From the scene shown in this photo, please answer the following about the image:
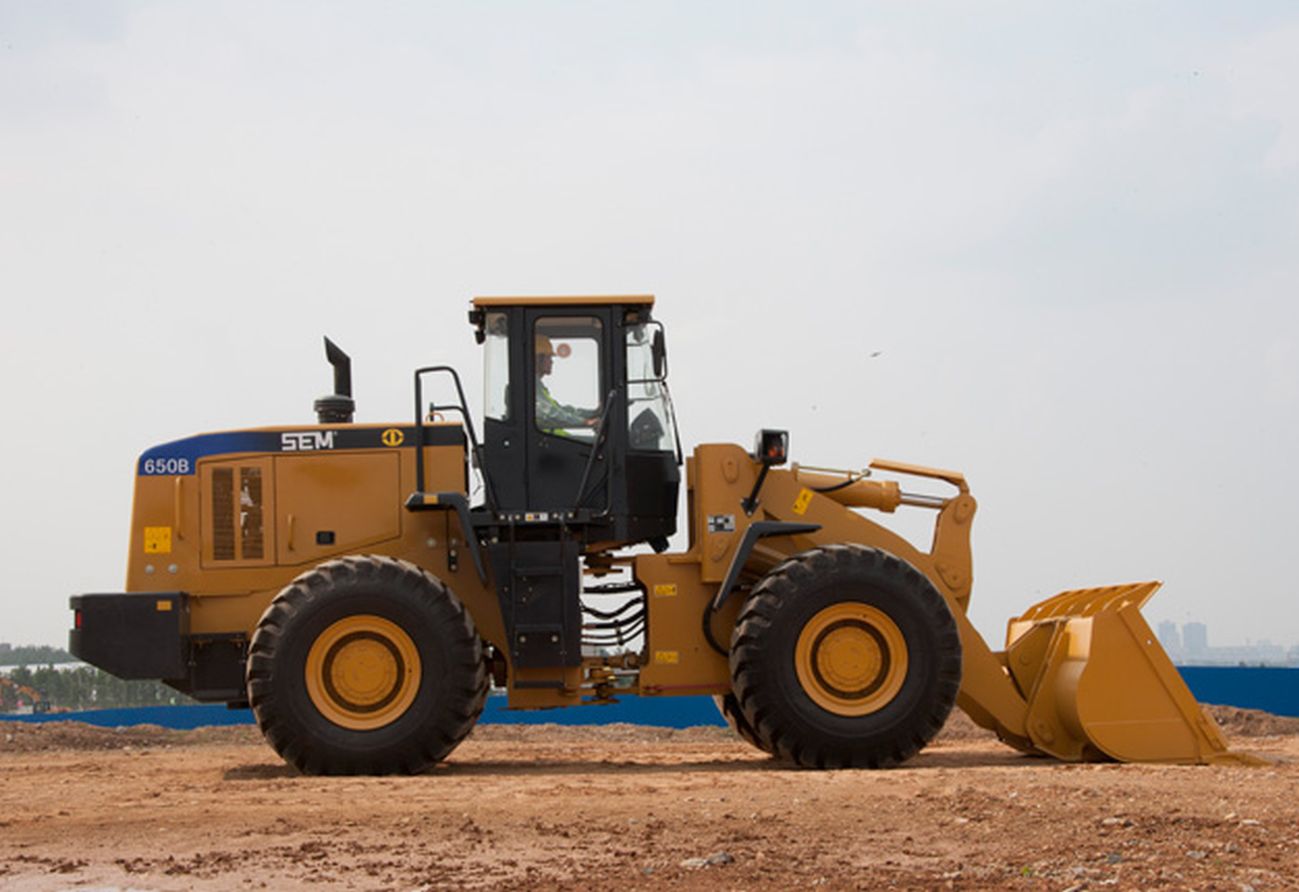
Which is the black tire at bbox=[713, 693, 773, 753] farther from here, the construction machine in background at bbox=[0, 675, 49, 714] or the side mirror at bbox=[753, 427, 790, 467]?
the construction machine in background at bbox=[0, 675, 49, 714]

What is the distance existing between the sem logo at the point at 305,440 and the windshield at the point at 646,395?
2.38m

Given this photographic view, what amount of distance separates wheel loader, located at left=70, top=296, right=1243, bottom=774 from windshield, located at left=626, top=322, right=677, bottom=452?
0.06 feet

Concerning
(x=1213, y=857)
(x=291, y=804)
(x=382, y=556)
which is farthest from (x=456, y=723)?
(x=1213, y=857)

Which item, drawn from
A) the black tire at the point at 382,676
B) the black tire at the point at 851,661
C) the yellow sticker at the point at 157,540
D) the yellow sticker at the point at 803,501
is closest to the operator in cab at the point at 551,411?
the black tire at the point at 382,676

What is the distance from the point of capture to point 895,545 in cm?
1281

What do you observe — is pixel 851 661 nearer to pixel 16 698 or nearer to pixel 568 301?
pixel 568 301

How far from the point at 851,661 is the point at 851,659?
16mm

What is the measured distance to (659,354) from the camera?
12555 millimetres

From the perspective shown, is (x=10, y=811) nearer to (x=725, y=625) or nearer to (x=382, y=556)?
(x=382, y=556)

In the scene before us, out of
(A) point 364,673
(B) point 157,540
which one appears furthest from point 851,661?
(B) point 157,540

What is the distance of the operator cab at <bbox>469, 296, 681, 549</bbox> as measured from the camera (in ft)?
40.9

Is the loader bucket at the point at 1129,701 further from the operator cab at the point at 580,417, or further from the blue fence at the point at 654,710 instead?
the blue fence at the point at 654,710

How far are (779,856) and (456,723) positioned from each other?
183 inches

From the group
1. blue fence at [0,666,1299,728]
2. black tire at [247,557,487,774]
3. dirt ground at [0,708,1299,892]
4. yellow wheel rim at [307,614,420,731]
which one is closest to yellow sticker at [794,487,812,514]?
dirt ground at [0,708,1299,892]
